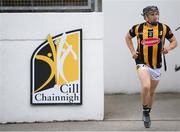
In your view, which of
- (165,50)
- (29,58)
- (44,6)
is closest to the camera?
(165,50)

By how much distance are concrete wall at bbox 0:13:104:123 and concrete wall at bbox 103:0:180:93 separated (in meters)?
2.82

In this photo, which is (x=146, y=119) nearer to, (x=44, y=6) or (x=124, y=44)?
(x=44, y=6)

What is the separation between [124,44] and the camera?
1206cm

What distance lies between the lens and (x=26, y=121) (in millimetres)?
9352

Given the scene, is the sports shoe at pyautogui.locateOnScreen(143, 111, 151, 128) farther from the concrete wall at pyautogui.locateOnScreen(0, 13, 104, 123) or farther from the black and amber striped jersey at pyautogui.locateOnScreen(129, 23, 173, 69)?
the concrete wall at pyautogui.locateOnScreen(0, 13, 104, 123)

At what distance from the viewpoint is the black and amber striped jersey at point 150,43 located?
333 inches

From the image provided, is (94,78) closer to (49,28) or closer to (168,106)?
(49,28)

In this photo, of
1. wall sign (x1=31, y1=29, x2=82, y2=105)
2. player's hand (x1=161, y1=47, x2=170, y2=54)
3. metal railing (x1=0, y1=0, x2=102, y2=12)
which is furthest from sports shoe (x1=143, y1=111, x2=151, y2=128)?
metal railing (x1=0, y1=0, x2=102, y2=12)

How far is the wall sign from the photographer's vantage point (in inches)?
362

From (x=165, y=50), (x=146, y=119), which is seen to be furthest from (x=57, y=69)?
(x=165, y=50)

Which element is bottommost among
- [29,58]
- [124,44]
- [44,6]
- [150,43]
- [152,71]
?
[152,71]

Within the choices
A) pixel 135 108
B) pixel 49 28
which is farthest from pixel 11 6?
pixel 135 108

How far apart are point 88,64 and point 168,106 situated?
7.22 ft

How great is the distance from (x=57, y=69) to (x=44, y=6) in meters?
1.06
